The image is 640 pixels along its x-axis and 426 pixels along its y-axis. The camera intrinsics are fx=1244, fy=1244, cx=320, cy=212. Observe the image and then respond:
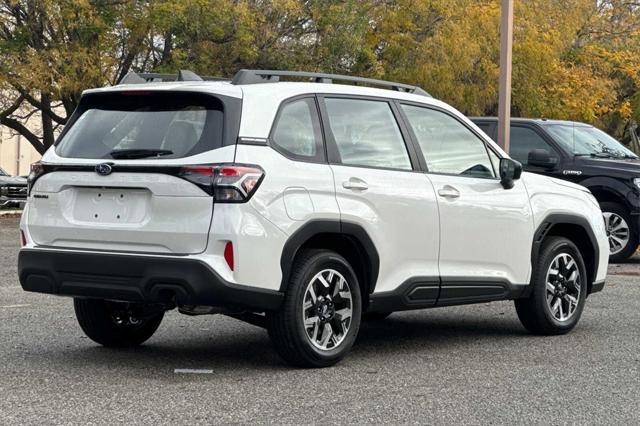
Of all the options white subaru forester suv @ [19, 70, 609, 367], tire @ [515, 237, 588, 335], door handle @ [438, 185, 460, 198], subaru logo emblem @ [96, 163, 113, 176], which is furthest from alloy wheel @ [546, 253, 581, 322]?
subaru logo emblem @ [96, 163, 113, 176]

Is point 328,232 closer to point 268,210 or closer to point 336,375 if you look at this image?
point 268,210

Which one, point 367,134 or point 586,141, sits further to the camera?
point 586,141

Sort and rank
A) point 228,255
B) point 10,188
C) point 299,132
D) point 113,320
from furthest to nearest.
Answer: point 10,188
point 113,320
point 299,132
point 228,255

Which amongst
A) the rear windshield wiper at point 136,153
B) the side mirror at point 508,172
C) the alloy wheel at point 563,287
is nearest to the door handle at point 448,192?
the side mirror at point 508,172

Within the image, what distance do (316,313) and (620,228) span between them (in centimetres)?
913

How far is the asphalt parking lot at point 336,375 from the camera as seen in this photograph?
20.5 ft

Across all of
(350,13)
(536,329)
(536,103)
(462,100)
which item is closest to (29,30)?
(350,13)

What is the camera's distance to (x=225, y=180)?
7.02 meters

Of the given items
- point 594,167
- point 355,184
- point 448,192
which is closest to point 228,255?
point 355,184

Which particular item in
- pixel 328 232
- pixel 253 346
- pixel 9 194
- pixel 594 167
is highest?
pixel 328 232

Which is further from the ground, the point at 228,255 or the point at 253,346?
the point at 228,255

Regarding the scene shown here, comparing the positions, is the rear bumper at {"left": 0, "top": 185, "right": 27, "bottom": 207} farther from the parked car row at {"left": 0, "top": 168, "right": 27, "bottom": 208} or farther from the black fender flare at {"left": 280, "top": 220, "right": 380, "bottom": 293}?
the black fender flare at {"left": 280, "top": 220, "right": 380, "bottom": 293}

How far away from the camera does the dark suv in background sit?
51.0ft

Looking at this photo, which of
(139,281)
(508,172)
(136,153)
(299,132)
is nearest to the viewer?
(139,281)
